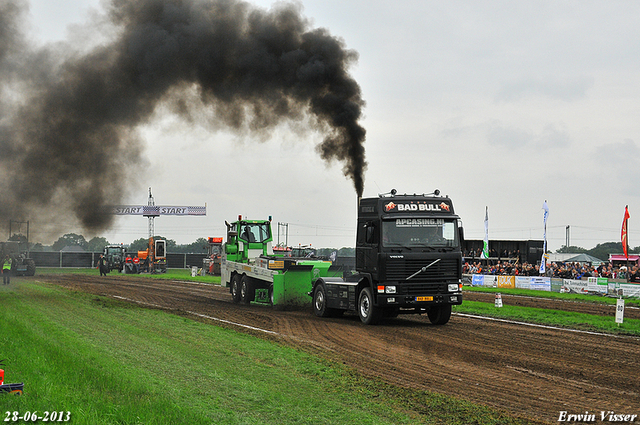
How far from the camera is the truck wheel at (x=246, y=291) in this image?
22734 mm

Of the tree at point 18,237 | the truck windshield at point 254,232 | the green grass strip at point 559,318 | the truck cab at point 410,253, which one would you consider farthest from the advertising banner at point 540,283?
the tree at point 18,237

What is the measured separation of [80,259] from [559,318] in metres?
63.8

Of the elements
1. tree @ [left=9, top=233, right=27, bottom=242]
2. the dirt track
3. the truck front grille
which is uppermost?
tree @ [left=9, top=233, right=27, bottom=242]

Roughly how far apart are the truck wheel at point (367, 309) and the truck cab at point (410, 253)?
3 cm

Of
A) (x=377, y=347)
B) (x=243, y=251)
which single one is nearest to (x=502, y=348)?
(x=377, y=347)

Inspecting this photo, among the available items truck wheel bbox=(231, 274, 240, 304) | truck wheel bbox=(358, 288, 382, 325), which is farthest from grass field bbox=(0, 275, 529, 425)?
truck wheel bbox=(231, 274, 240, 304)

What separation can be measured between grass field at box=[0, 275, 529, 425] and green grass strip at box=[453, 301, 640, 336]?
9820 millimetres

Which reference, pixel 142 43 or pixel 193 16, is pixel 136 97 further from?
pixel 193 16

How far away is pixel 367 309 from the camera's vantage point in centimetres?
1655

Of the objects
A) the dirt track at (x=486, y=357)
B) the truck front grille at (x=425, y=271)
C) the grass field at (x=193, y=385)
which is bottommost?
the dirt track at (x=486, y=357)

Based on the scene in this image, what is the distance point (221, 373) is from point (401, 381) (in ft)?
9.20

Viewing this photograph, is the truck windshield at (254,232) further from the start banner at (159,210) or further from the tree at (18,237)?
the start banner at (159,210)

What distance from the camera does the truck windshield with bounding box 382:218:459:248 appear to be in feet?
51.6

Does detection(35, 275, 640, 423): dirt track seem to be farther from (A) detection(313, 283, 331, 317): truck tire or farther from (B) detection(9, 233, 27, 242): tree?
(B) detection(9, 233, 27, 242): tree
